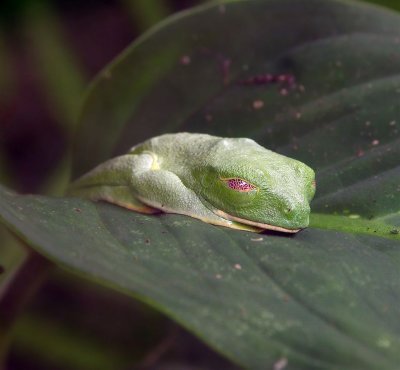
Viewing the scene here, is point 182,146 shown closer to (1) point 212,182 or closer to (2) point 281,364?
(1) point 212,182

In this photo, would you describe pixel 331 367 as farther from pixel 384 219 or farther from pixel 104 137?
pixel 104 137

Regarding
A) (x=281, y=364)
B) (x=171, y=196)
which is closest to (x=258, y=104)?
(x=171, y=196)

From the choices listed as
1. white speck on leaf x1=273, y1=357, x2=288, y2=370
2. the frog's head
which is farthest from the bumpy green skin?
white speck on leaf x1=273, y1=357, x2=288, y2=370

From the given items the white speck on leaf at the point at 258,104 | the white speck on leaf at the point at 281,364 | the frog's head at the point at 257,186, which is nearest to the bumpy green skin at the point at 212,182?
the frog's head at the point at 257,186

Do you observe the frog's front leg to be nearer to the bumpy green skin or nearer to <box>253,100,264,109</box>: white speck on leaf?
the bumpy green skin

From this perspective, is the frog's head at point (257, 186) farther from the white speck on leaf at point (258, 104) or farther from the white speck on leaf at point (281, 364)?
the white speck on leaf at point (281, 364)

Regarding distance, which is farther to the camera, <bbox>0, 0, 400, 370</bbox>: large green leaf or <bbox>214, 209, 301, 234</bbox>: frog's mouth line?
<bbox>214, 209, 301, 234</bbox>: frog's mouth line

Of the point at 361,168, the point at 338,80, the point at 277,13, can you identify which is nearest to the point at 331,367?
the point at 361,168
